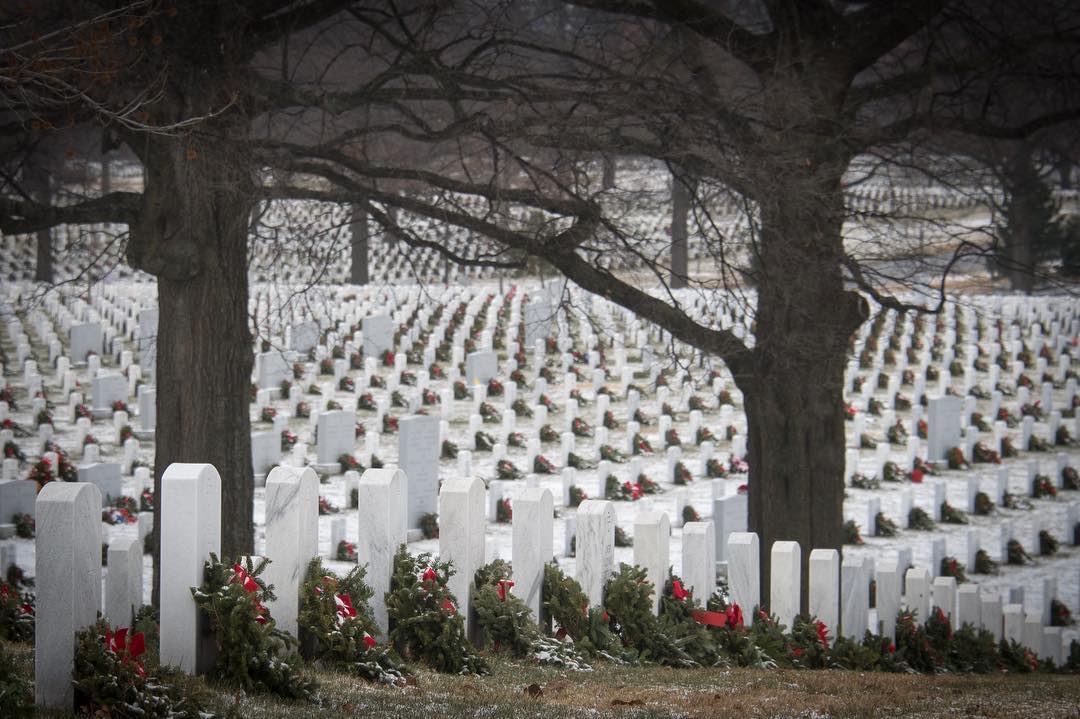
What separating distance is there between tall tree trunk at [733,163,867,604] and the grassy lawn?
3.58 m

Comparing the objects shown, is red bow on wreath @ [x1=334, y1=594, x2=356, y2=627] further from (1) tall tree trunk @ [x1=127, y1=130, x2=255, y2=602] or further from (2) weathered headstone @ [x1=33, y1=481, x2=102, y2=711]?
(1) tall tree trunk @ [x1=127, y1=130, x2=255, y2=602]

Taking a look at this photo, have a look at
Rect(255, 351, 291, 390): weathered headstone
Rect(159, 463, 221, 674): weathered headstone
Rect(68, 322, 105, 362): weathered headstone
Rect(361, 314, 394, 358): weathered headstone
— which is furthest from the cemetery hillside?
Rect(361, 314, 394, 358): weathered headstone

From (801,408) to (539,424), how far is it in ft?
26.4

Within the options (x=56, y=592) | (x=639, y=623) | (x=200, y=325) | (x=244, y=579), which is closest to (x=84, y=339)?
(x=200, y=325)

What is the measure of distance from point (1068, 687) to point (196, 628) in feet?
13.5

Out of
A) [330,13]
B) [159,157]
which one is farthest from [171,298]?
[330,13]

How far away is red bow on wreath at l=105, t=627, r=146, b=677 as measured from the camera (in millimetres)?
3656

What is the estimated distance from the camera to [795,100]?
7941mm

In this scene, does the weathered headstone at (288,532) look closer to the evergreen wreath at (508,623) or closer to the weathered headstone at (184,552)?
the weathered headstone at (184,552)

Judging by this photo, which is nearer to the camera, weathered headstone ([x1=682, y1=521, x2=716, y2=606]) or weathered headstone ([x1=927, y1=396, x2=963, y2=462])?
weathered headstone ([x1=682, y1=521, x2=716, y2=606])

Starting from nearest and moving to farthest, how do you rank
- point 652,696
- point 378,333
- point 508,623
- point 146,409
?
point 652,696, point 508,623, point 146,409, point 378,333

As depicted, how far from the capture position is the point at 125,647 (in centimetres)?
371

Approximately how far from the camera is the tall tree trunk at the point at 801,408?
891 cm

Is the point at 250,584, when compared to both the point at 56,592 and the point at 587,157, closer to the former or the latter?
the point at 56,592
